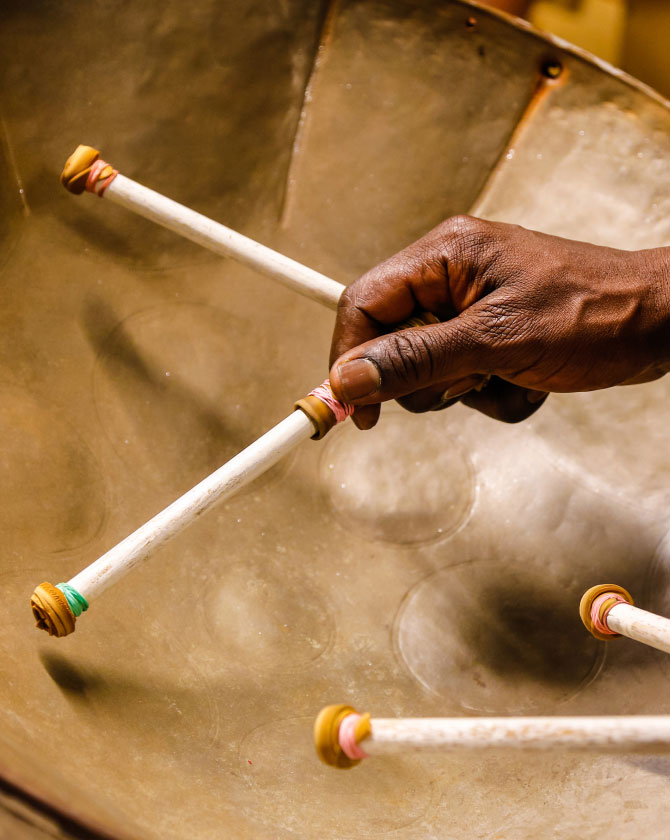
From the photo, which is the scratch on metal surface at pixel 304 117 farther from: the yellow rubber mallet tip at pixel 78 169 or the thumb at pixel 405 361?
the thumb at pixel 405 361

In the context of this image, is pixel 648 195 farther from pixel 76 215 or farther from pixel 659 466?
pixel 76 215

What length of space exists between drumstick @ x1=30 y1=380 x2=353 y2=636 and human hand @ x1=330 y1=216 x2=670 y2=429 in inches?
1.6

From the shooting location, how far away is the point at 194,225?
3.18ft

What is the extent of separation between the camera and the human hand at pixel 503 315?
0.81 metres

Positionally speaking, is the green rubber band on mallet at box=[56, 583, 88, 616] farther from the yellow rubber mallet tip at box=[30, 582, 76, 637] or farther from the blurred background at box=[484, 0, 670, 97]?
the blurred background at box=[484, 0, 670, 97]

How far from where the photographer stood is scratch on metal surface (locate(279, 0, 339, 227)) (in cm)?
120

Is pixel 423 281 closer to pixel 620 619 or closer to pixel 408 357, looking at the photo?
pixel 408 357

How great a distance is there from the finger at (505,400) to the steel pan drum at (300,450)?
0.35ft

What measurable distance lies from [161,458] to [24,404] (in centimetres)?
17

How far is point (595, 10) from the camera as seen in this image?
5.22ft

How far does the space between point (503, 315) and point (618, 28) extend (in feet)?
3.39

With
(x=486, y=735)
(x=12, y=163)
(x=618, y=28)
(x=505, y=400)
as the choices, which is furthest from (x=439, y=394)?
Result: (x=618, y=28)

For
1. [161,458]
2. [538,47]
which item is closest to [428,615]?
[161,458]

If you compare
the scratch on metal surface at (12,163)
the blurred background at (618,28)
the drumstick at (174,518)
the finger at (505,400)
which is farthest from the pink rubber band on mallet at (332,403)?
the blurred background at (618,28)
